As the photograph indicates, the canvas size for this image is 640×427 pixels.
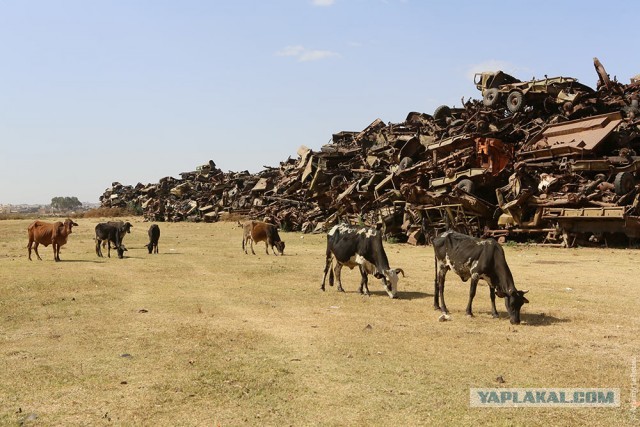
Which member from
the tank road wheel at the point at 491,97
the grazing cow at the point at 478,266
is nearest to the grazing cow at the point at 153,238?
the grazing cow at the point at 478,266

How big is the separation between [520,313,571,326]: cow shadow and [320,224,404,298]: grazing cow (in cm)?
328

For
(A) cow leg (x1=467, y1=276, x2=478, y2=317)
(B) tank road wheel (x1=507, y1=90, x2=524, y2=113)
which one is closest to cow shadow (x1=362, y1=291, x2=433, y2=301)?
(A) cow leg (x1=467, y1=276, x2=478, y2=317)

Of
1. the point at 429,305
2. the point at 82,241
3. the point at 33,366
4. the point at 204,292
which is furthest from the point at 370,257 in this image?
the point at 82,241

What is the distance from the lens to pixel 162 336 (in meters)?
9.71

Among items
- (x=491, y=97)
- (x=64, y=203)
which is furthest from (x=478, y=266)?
→ (x=64, y=203)

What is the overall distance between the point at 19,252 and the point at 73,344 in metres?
18.2

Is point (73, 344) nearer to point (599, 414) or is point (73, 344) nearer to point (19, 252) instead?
point (599, 414)

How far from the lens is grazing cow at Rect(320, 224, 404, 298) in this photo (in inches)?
539

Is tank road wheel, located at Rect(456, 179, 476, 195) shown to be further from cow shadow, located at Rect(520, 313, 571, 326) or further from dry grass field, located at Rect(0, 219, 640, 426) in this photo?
cow shadow, located at Rect(520, 313, 571, 326)

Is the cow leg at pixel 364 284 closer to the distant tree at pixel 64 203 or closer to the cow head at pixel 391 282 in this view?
the cow head at pixel 391 282

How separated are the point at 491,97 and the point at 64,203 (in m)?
162

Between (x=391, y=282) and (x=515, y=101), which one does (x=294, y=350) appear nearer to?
(x=391, y=282)

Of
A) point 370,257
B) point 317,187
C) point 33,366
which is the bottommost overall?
point 33,366

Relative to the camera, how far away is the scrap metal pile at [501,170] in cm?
2359
